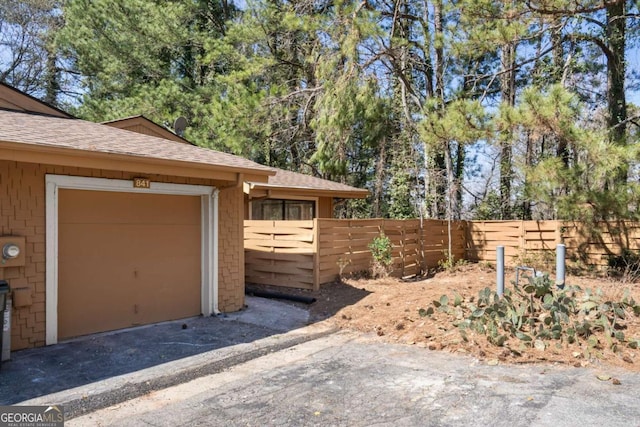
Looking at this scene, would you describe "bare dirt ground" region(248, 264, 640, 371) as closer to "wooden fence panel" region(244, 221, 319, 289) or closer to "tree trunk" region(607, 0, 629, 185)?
"wooden fence panel" region(244, 221, 319, 289)

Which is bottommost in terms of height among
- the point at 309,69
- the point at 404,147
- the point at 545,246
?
the point at 545,246

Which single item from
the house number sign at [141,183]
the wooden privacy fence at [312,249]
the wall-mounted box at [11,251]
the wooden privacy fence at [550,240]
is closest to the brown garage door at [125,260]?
the house number sign at [141,183]

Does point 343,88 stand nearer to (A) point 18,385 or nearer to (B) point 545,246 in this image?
(B) point 545,246

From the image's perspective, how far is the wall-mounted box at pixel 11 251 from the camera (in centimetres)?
486

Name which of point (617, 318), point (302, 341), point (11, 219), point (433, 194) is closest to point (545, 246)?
point (433, 194)

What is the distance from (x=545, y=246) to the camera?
11.7 metres

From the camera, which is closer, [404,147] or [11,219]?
[11,219]

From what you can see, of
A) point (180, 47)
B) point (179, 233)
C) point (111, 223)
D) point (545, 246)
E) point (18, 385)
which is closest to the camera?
point (18, 385)

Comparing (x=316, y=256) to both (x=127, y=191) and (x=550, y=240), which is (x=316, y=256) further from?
(x=550, y=240)

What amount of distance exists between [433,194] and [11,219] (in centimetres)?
1145

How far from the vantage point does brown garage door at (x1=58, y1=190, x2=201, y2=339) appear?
5.62 m

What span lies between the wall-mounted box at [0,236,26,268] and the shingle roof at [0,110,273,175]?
1.12m
